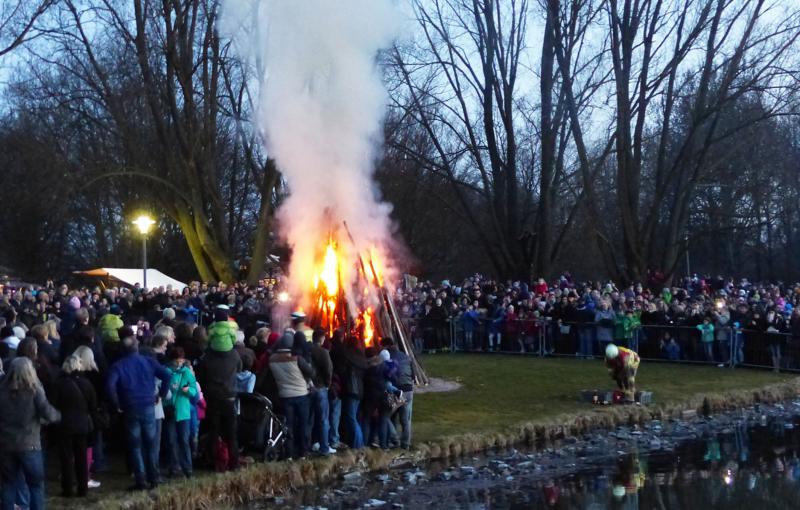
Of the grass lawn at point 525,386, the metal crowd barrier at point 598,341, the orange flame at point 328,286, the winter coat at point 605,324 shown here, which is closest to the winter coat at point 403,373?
the grass lawn at point 525,386

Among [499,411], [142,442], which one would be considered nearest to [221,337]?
[142,442]

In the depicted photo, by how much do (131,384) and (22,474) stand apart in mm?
1536

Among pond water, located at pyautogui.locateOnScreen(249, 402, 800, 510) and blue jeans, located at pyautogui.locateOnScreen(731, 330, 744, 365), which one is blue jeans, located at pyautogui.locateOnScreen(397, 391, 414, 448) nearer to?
pond water, located at pyautogui.locateOnScreen(249, 402, 800, 510)

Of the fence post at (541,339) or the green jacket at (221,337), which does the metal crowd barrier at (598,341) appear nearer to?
the fence post at (541,339)

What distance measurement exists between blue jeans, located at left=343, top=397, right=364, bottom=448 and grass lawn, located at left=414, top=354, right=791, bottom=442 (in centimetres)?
120

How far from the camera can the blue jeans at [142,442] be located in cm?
1013

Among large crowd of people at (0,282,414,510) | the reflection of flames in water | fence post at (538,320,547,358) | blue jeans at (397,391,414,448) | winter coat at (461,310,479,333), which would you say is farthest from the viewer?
winter coat at (461,310,479,333)

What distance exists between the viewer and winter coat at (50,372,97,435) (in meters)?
9.62

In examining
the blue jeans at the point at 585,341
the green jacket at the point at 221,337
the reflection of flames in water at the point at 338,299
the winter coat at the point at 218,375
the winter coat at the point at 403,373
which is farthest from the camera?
the blue jeans at the point at 585,341

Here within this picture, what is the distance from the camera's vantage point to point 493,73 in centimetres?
3238

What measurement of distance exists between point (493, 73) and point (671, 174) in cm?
699

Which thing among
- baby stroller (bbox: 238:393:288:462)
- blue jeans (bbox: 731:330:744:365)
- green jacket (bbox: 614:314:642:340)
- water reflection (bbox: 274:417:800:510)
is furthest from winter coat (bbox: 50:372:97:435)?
blue jeans (bbox: 731:330:744:365)

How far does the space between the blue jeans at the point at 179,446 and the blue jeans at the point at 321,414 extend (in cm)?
178

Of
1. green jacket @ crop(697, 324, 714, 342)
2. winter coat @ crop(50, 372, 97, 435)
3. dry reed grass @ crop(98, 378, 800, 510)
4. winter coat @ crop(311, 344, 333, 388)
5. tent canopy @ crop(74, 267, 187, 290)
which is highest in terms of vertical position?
tent canopy @ crop(74, 267, 187, 290)
